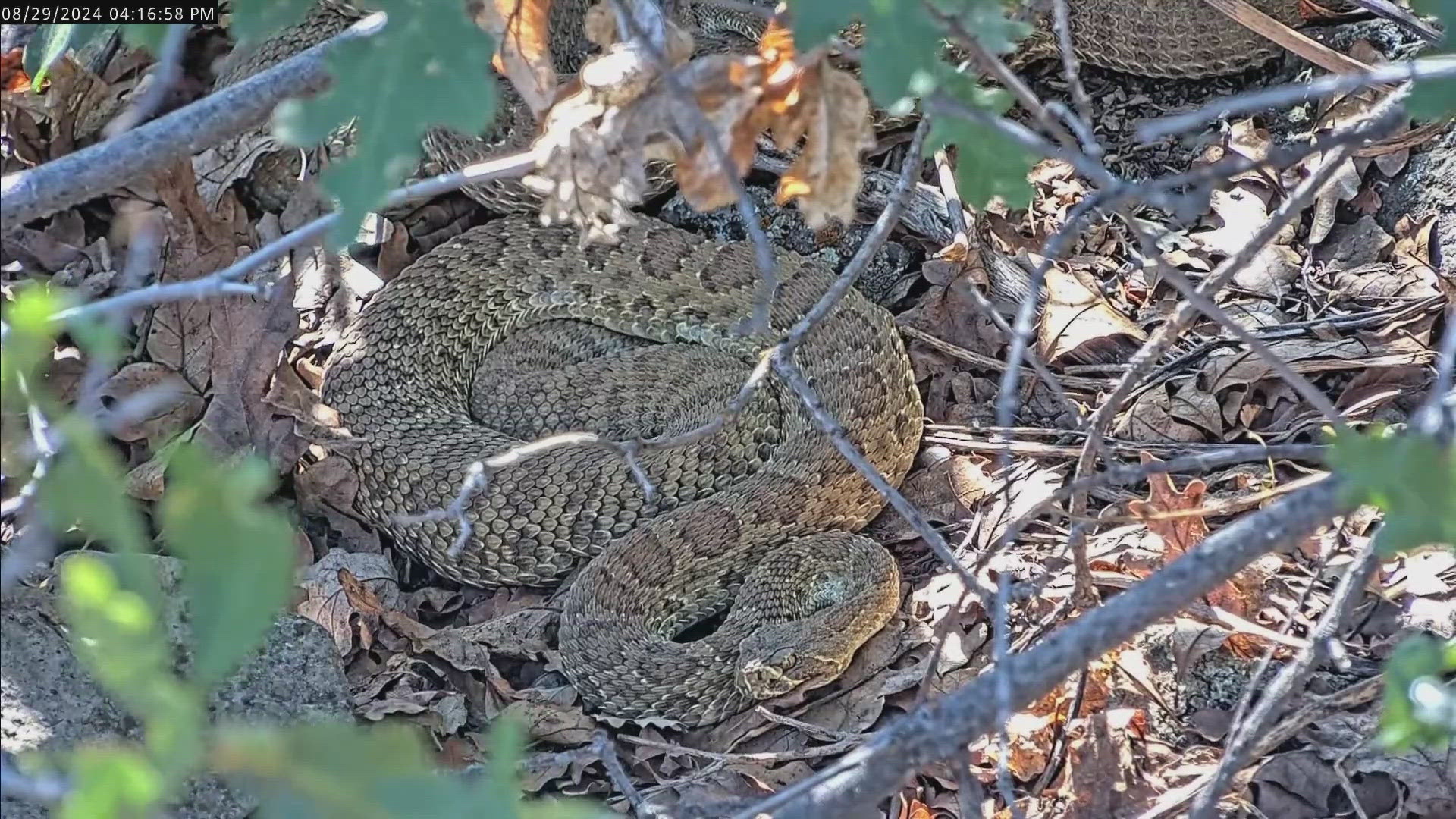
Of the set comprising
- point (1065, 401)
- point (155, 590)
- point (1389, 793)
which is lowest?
point (1389, 793)

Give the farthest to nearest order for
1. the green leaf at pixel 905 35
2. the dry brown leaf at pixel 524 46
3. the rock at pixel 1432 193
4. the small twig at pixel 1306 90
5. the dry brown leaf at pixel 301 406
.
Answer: the dry brown leaf at pixel 301 406
the rock at pixel 1432 193
the dry brown leaf at pixel 524 46
the green leaf at pixel 905 35
the small twig at pixel 1306 90

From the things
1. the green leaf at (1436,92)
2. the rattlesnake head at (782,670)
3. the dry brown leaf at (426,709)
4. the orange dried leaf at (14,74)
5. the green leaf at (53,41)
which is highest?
the green leaf at (1436,92)

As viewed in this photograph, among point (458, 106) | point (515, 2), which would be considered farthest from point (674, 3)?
point (458, 106)

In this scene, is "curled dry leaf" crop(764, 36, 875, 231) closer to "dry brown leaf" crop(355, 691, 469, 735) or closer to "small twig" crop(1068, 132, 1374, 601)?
"small twig" crop(1068, 132, 1374, 601)

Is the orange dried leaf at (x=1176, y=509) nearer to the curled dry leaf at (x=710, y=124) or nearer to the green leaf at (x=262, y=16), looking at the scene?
the curled dry leaf at (x=710, y=124)

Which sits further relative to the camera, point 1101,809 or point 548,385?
point 548,385

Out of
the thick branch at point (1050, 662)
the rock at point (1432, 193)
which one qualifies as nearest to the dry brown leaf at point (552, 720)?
the thick branch at point (1050, 662)

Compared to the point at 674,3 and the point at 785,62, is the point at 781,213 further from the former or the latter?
the point at 785,62
